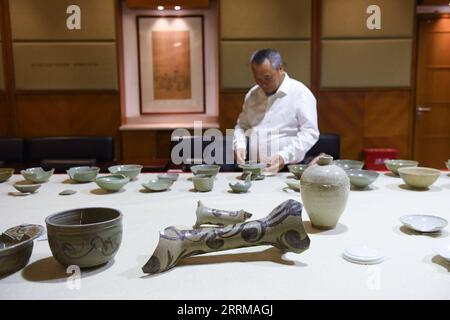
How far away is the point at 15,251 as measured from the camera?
93 centimetres

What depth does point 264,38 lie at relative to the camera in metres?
4.43

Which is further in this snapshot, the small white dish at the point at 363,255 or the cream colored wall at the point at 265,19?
the cream colored wall at the point at 265,19

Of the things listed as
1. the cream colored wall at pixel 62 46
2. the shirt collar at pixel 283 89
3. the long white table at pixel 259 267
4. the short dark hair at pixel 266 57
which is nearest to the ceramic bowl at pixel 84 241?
the long white table at pixel 259 267

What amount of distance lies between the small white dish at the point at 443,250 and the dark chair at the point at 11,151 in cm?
421

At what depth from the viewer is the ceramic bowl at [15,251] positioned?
0.92 metres

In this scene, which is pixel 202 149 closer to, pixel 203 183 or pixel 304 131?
pixel 304 131

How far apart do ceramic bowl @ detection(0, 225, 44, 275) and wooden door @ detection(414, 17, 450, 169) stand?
186 inches

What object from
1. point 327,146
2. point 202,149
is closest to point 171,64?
point 202,149

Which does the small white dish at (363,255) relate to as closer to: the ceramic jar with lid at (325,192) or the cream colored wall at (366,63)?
the ceramic jar with lid at (325,192)

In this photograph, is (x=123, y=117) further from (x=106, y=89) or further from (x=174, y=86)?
(x=174, y=86)

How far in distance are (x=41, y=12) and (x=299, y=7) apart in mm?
2648

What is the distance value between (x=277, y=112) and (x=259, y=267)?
1.98 m

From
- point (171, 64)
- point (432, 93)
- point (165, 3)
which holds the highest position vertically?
point (165, 3)
